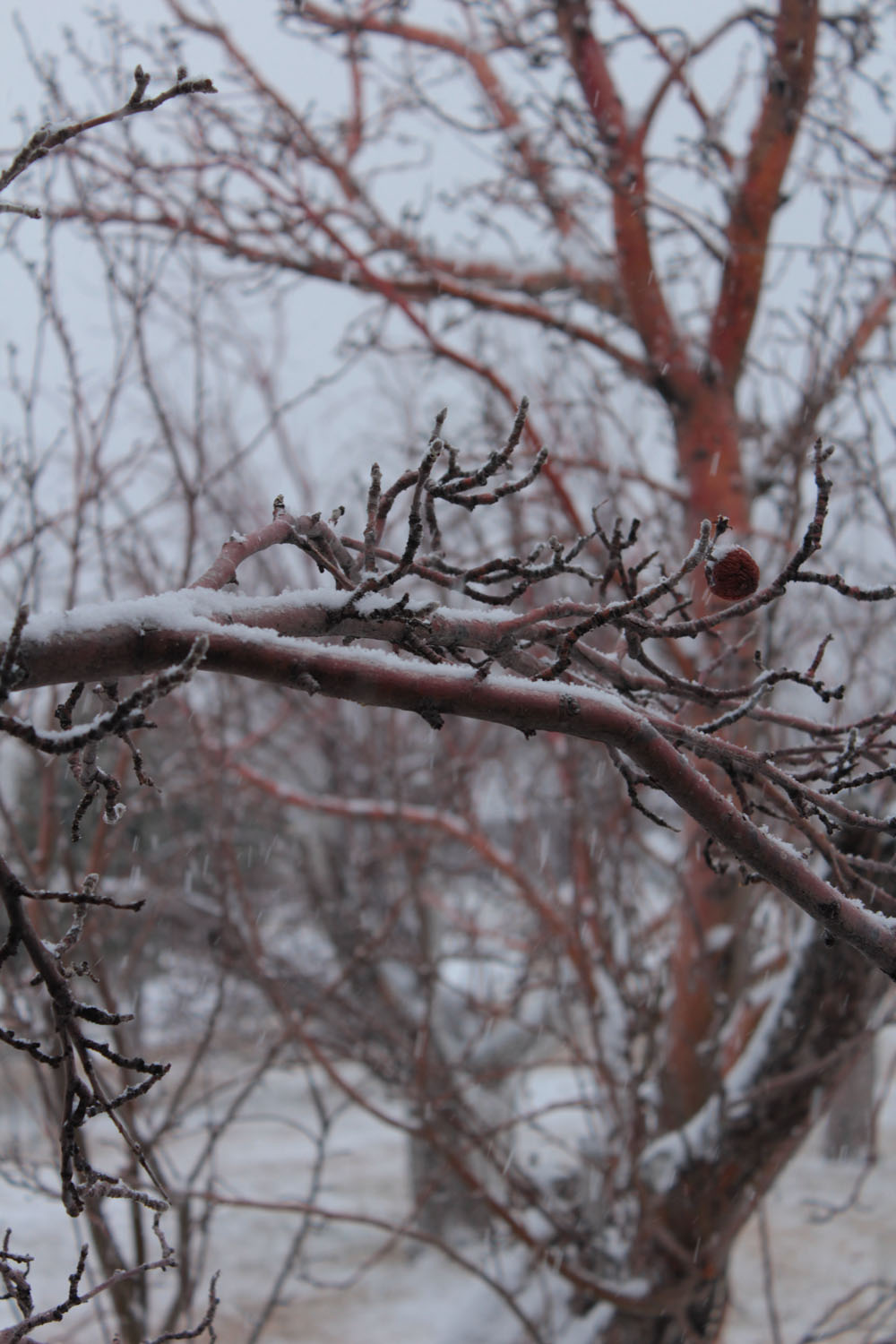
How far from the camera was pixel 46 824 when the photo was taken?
3.78 metres

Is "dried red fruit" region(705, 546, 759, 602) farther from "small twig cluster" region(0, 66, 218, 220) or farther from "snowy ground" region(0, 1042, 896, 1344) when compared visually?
"snowy ground" region(0, 1042, 896, 1344)

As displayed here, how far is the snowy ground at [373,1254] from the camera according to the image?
8438mm

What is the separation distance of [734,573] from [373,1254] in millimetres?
10964

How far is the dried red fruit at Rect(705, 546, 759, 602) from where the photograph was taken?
1197 mm

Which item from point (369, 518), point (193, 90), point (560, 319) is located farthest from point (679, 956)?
point (193, 90)

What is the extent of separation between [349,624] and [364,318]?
409 centimetres

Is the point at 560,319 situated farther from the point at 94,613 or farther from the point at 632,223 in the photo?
the point at 94,613

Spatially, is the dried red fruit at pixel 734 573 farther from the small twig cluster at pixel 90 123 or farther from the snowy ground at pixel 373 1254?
the snowy ground at pixel 373 1254

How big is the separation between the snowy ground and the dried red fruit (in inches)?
265

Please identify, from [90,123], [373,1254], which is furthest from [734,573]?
[373,1254]

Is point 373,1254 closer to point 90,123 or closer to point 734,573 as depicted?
point 734,573

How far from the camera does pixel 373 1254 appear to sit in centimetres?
1026

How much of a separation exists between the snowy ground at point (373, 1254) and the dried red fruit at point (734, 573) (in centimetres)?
674

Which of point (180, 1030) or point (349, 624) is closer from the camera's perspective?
point (349, 624)
